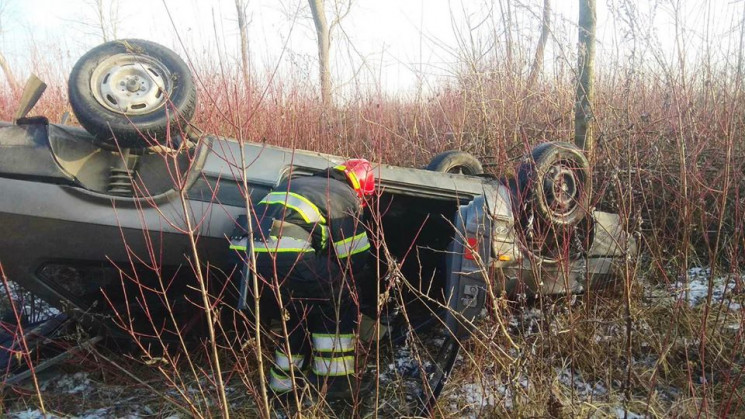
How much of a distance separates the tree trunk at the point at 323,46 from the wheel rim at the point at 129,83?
374cm

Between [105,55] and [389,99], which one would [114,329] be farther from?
[389,99]

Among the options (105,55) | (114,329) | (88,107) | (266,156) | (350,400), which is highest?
(105,55)

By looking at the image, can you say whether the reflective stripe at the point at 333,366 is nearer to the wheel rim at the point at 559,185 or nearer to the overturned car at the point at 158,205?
the overturned car at the point at 158,205

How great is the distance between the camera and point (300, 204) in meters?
2.51

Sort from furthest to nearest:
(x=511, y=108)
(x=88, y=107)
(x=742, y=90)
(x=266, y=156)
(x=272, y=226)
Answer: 1. (x=511, y=108)
2. (x=742, y=90)
3. (x=266, y=156)
4. (x=88, y=107)
5. (x=272, y=226)

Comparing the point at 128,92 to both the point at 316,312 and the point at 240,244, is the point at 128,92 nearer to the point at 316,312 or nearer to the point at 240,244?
the point at 240,244

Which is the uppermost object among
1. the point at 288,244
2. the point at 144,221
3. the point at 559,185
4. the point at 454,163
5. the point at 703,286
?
the point at 454,163

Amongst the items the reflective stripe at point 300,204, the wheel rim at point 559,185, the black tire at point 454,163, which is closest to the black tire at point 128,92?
the reflective stripe at point 300,204

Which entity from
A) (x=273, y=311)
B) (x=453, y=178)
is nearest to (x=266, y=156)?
(x=273, y=311)

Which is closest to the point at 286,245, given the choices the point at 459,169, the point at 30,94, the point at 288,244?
the point at 288,244

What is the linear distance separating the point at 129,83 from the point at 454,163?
232cm

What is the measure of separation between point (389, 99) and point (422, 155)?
161 cm

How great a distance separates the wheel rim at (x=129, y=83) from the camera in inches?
106

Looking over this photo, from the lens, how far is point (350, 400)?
2713 mm
